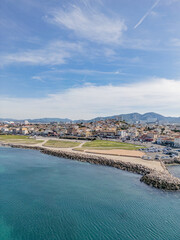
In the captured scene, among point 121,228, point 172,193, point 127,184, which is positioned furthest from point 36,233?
point 172,193

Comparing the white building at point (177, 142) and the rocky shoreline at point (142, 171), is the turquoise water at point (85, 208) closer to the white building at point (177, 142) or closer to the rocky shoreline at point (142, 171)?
the rocky shoreline at point (142, 171)

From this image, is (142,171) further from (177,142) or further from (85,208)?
(177,142)

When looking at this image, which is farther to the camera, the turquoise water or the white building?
the white building

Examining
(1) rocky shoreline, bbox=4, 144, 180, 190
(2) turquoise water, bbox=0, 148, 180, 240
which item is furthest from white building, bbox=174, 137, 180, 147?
(2) turquoise water, bbox=0, 148, 180, 240

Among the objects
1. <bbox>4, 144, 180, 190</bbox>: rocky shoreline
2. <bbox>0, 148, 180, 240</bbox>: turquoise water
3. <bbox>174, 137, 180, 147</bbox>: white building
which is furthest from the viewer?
<bbox>174, 137, 180, 147</bbox>: white building

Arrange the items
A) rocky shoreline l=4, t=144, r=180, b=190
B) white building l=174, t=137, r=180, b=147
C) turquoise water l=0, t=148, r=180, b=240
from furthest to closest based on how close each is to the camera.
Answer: white building l=174, t=137, r=180, b=147, rocky shoreline l=4, t=144, r=180, b=190, turquoise water l=0, t=148, r=180, b=240

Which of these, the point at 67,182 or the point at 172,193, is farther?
the point at 67,182

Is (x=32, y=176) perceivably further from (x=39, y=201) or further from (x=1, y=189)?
(x=39, y=201)

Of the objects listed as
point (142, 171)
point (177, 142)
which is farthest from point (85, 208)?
point (177, 142)

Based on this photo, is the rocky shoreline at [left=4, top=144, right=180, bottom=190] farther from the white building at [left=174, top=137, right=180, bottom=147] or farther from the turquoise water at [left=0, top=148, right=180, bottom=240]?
the white building at [left=174, top=137, right=180, bottom=147]
